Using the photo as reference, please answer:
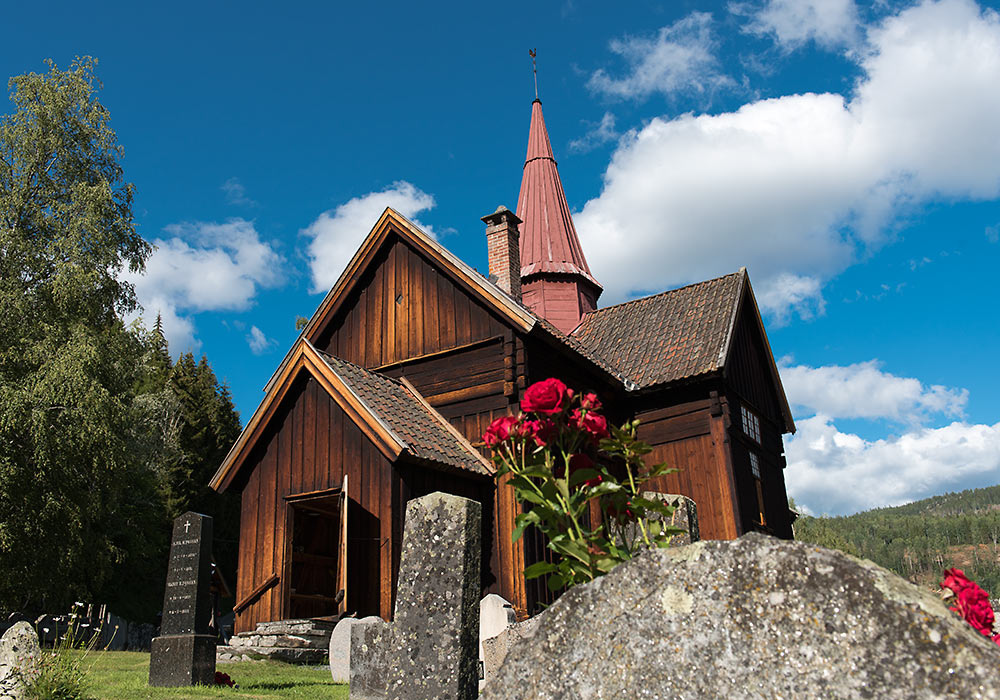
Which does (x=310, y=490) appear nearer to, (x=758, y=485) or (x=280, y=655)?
(x=280, y=655)

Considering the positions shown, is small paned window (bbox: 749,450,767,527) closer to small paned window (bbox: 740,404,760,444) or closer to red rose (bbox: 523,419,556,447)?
small paned window (bbox: 740,404,760,444)

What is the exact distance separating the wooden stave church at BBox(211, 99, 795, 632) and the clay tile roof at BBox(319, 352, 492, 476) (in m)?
0.05

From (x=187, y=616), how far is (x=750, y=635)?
9179mm

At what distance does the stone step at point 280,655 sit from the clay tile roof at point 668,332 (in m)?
9.36

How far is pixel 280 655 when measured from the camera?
484 inches

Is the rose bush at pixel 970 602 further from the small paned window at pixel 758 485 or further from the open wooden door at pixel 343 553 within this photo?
the small paned window at pixel 758 485

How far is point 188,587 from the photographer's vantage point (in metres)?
10.1

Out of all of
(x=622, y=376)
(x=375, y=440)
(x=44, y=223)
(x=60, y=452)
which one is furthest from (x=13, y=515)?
(x=622, y=376)

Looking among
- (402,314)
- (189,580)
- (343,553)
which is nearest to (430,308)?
(402,314)

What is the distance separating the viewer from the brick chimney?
62.4 ft

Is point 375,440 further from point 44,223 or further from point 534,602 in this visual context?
point 44,223

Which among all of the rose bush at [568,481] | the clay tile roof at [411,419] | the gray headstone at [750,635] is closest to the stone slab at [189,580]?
the clay tile roof at [411,419]

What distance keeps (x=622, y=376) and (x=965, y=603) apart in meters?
15.4

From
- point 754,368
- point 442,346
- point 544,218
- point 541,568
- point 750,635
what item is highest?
point 544,218
